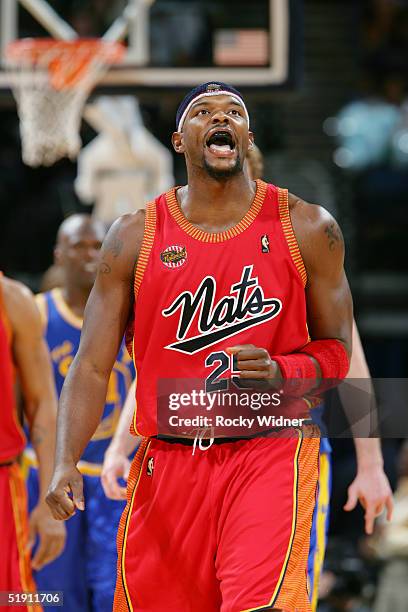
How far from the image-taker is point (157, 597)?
13.7 ft

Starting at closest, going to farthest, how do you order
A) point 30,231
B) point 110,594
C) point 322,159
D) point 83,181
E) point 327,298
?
point 327,298
point 110,594
point 83,181
point 30,231
point 322,159

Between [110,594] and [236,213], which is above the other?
[236,213]

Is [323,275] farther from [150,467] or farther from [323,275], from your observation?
[150,467]

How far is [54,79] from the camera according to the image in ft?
28.2

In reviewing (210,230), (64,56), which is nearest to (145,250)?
(210,230)

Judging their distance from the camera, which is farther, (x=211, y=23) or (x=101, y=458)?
(x=211, y=23)

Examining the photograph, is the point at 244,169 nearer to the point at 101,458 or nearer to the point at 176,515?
the point at 176,515

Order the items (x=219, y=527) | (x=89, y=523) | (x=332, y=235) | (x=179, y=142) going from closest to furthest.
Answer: (x=219, y=527) < (x=332, y=235) < (x=179, y=142) < (x=89, y=523)

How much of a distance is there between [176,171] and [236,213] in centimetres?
836

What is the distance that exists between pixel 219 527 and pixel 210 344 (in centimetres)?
61

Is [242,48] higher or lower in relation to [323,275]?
higher

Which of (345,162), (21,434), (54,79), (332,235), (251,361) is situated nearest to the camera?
(251,361)

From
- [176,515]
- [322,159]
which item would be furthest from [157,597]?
[322,159]

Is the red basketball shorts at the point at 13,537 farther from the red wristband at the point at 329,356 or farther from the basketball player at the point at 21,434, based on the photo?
the red wristband at the point at 329,356
